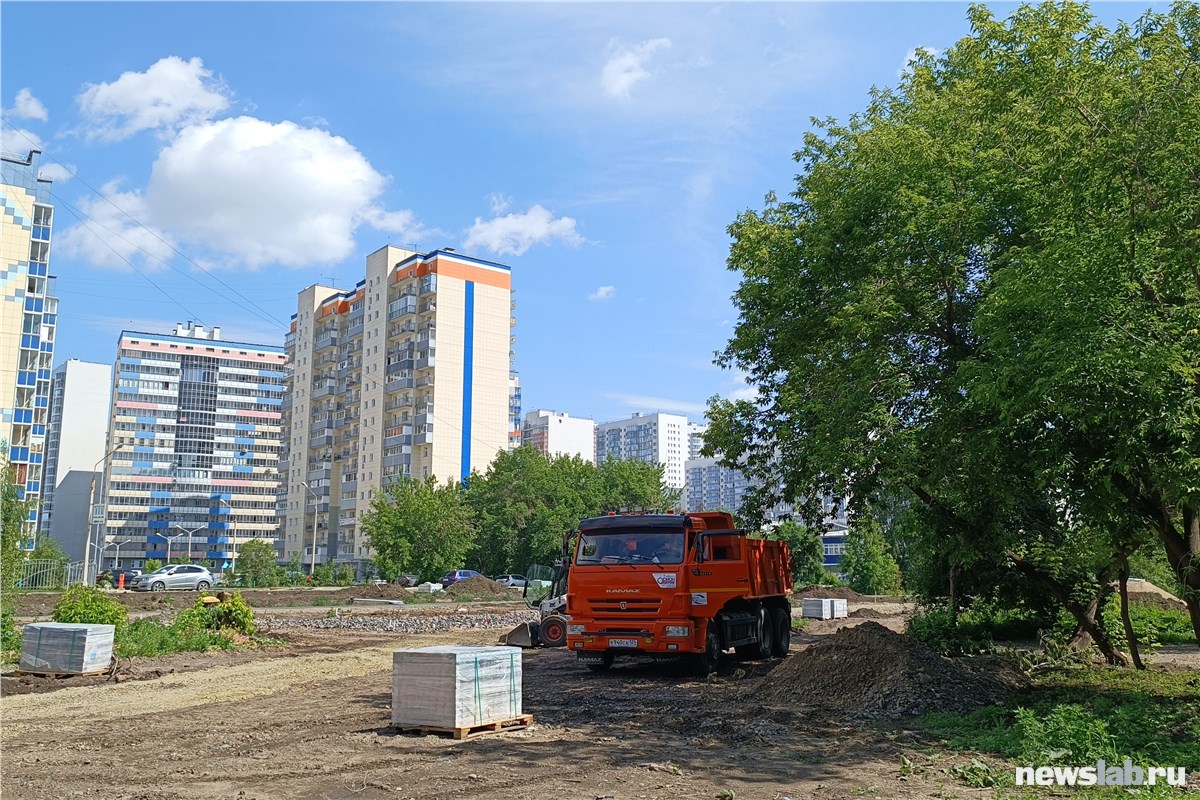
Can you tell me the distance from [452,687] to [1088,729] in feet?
21.0

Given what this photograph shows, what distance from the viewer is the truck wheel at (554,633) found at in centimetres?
2194

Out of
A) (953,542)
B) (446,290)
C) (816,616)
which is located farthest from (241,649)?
(446,290)

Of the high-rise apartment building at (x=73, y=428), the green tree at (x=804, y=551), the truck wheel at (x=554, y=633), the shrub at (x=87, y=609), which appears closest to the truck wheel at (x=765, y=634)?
the green tree at (x=804, y=551)

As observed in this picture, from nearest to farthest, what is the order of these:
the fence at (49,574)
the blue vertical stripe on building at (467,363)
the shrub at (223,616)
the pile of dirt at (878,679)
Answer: the pile of dirt at (878,679) → the shrub at (223,616) → the fence at (49,574) → the blue vertical stripe on building at (467,363)

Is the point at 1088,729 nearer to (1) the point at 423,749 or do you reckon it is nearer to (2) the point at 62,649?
(1) the point at 423,749

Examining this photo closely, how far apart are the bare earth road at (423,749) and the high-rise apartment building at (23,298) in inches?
2838

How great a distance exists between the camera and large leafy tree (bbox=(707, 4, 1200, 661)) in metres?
9.28

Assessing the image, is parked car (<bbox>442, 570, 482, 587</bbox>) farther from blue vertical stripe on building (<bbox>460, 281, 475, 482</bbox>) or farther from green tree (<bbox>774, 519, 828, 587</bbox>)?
blue vertical stripe on building (<bbox>460, 281, 475, 482</bbox>)

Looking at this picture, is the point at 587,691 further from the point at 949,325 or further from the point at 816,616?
the point at 816,616

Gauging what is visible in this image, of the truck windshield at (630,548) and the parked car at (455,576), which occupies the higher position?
the truck windshield at (630,548)

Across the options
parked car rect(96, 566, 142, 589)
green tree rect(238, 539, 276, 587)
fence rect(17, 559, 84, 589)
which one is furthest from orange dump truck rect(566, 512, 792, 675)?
green tree rect(238, 539, 276, 587)

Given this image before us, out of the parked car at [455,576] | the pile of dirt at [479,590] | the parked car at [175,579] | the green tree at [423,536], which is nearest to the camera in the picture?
the pile of dirt at [479,590]

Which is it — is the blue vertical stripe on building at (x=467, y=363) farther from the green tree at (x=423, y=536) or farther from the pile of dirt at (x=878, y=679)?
the pile of dirt at (x=878, y=679)
